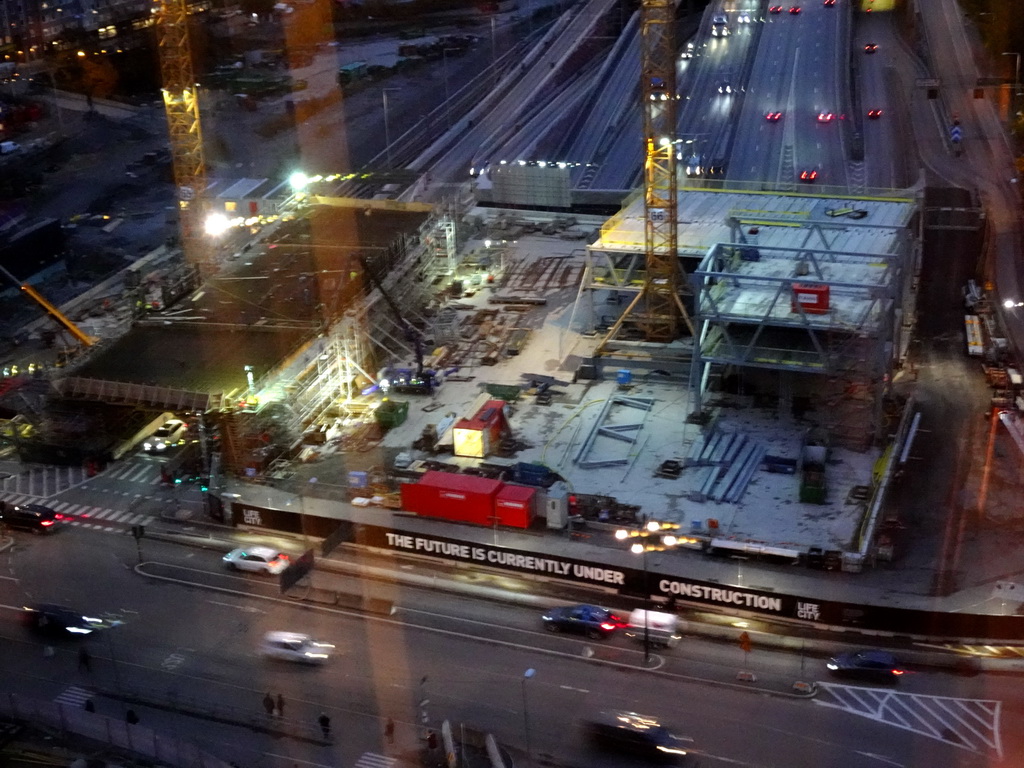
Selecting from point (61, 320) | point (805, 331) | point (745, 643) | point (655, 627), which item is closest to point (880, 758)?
point (745, 643)

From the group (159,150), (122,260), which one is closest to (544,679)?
(122,260)

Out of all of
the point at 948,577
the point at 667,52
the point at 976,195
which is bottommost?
the point at 948,577

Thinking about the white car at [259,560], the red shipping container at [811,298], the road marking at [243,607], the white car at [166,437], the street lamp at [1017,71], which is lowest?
the road marking at [243,607]

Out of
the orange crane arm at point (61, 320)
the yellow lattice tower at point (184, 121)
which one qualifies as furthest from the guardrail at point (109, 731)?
the yellow lattice tower at point (184, 121)

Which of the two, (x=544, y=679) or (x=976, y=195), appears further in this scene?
(x=976, y=195)

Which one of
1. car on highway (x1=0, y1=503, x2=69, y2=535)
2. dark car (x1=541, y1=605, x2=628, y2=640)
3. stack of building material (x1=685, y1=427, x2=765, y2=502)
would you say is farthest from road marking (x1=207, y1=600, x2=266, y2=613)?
stack of building material (x1=685, y1=427, x2=765, y2=502)

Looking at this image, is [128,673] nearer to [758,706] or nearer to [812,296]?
[758,706]

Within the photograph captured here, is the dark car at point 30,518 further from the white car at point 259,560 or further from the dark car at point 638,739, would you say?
the dark car at point 638,739
